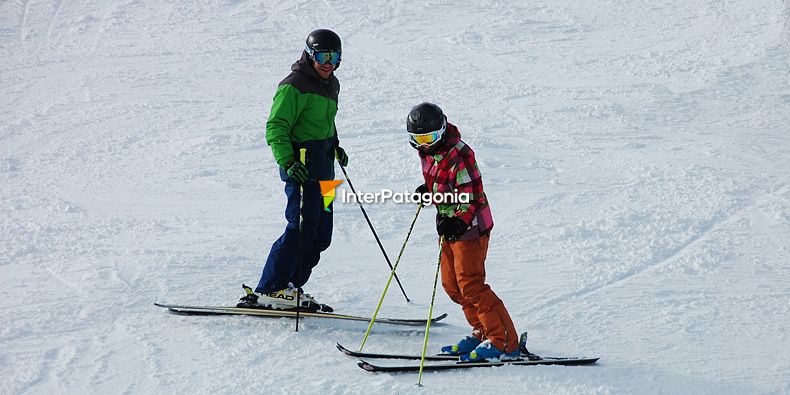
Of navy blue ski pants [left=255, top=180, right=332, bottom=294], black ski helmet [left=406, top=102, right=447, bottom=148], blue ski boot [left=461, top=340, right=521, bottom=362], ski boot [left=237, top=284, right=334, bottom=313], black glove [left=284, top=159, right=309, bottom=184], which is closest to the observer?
black ski helmet [left=406, top=102, right=447, bottom=148]

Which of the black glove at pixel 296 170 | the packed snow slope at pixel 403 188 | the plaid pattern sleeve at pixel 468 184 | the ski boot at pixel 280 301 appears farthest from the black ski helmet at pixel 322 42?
the packed snow slope at pixel 403 188

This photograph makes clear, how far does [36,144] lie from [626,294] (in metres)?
8.16

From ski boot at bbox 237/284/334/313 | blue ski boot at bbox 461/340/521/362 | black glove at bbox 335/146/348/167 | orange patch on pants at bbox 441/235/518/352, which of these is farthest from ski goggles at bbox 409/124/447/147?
ski boot at bbox 237/284/334/313

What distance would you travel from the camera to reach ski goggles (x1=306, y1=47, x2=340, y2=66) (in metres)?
4.99

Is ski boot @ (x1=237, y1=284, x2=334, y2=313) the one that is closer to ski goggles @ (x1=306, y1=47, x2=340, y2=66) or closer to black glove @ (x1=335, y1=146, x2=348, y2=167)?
black glove @ (x1=335, y1=146, x2=348, y2=167)

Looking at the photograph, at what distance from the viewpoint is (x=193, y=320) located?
5289 mm

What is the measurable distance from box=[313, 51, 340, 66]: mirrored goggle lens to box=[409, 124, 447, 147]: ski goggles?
3.20 ft

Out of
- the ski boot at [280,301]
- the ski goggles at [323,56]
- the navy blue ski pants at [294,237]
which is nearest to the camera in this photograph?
the ski goggles at [323,56]

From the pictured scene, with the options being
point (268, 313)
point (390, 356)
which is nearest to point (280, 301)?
point (268, 313)

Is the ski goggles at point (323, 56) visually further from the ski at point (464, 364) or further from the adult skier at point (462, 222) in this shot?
the ski at point (464, 364)

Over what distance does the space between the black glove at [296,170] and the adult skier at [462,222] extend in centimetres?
82

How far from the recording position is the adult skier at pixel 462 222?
4.40 m

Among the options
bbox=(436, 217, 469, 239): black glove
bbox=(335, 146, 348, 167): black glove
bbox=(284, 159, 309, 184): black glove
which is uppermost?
bbox=(335, 146, 348, 167): black glove

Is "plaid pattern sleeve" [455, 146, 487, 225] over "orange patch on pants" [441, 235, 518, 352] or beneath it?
over
